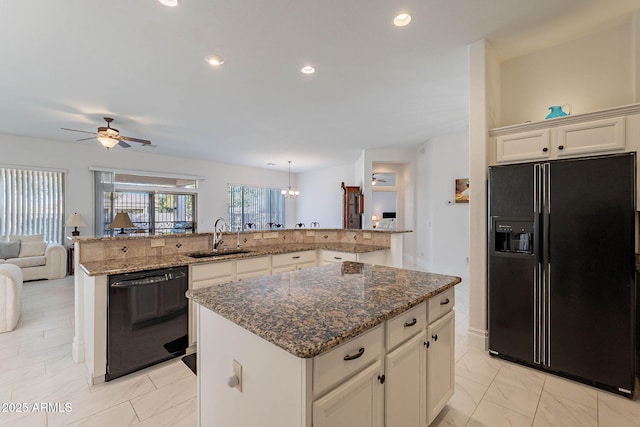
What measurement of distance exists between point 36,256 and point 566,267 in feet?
26.4

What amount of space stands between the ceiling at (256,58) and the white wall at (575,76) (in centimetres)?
16

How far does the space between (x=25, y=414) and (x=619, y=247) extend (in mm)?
4246

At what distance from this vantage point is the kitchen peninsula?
2139 mm

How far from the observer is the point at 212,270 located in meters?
2.68

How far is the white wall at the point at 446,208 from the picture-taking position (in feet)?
17.5

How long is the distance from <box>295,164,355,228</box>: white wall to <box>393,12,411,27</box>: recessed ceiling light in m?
6.31

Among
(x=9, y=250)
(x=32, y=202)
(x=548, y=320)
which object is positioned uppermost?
(x=32, y=202)

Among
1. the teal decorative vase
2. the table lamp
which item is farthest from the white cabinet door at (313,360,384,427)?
the table lamp

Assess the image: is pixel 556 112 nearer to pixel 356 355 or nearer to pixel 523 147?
pixel 523 147

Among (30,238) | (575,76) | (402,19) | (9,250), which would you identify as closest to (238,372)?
(402,19)

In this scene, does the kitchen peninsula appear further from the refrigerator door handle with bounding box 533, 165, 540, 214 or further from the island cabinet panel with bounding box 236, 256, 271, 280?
the refrigerator door handle with bounding box 533, 165, 540, 214

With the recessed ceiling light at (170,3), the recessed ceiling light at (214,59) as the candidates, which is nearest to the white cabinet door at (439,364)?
the recessed ceiling light at (170,3)

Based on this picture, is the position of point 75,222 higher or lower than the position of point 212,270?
higher

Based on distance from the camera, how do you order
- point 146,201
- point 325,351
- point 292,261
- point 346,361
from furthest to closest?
1. point 146,201
2. point 292,261
3. point 346,361
4. point 325,351
